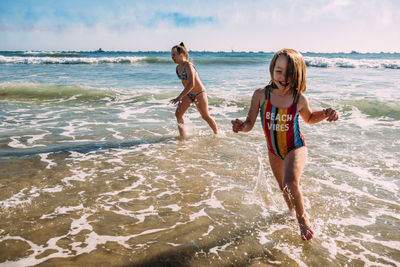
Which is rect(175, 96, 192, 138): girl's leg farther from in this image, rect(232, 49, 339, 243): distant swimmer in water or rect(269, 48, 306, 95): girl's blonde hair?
rect(269, 48, 306, 95): girl's blonde hair

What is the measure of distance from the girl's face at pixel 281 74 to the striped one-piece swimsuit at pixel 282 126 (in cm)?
20

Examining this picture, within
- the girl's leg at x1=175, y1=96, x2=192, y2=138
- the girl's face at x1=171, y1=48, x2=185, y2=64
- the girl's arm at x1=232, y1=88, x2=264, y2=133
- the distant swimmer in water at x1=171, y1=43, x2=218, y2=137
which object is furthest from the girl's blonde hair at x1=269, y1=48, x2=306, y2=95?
the girl's leg at x1=175, y1=96, x2=192, y2=138

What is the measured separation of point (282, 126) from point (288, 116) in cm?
12

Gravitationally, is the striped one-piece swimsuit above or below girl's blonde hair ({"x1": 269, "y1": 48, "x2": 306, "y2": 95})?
below

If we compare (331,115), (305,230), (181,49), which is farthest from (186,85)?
(305,230)

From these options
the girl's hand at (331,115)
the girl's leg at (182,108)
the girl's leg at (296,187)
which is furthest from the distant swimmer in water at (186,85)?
the girl's hand at (331,115)

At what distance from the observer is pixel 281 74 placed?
2.91 metres

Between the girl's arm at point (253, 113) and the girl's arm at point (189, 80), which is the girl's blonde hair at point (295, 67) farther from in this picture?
the girl's arm at point (189, 80)

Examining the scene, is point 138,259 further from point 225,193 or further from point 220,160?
point 220,160

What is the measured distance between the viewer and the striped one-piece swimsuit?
10.1 ft

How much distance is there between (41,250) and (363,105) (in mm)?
10964

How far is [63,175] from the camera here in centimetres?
466

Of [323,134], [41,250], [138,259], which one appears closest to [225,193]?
[138,259]

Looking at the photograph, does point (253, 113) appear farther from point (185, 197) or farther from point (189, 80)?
point (189, 80)
